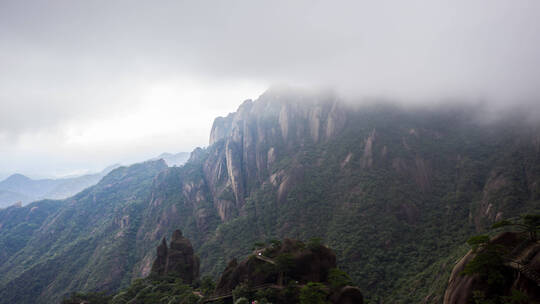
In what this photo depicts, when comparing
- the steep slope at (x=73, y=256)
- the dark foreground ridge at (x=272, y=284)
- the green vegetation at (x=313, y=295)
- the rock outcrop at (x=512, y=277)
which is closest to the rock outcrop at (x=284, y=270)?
the dark foreground ridge at (x=272, y=284)

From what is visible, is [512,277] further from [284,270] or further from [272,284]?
[272,284]

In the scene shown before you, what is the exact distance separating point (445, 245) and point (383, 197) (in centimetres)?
2724

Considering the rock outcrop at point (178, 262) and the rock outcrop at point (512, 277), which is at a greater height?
the rock outcrop at point (512, 277)

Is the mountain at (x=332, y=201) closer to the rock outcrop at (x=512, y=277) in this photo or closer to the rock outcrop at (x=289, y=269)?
the rock outcrop at (x=289, y=269)

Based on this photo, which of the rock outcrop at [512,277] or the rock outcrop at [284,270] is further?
the rock outcrop at [284,270]

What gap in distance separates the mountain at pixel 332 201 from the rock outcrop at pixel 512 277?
25297mm

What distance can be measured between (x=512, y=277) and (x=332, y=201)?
3561 inches

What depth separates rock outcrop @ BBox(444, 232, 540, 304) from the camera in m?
20.4

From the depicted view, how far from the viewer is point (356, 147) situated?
12862 cm

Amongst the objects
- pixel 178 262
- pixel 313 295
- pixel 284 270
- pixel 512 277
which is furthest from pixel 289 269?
pixel 178 262

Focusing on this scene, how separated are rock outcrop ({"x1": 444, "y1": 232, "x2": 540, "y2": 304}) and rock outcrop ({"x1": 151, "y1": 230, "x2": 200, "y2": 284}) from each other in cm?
5585

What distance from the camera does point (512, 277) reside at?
865 inches

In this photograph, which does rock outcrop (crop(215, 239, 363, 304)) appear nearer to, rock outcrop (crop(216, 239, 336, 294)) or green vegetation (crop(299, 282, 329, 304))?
rock outcrop (crop(216, 239, 336, 294))

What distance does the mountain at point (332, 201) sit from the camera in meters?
81.1
